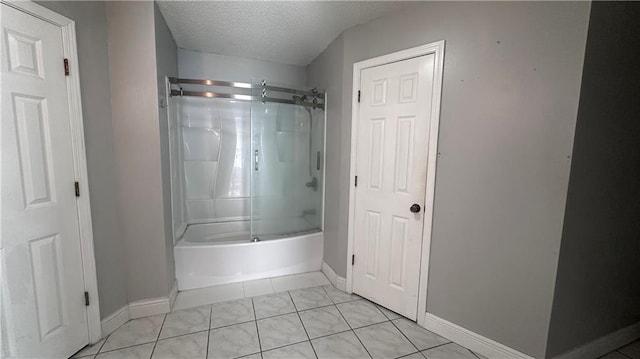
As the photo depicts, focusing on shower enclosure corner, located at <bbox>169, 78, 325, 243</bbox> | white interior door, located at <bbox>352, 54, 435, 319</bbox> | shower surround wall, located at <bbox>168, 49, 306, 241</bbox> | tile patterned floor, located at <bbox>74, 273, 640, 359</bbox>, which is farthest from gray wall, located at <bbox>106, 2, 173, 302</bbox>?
white interior door, located at <bbox>352, 54, 435, 319</bbox>

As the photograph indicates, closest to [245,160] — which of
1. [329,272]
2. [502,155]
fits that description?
[329,272]

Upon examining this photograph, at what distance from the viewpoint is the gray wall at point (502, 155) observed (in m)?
1.27

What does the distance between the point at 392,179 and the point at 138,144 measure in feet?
6.17

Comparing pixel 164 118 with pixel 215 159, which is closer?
pixel 164 118

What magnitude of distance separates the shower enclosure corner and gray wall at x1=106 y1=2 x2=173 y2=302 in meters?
0.47

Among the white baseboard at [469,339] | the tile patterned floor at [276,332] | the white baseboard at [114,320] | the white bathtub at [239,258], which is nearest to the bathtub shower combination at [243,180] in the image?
the white bathtub at [239,258]

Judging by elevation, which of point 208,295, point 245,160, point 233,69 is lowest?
point 208,295

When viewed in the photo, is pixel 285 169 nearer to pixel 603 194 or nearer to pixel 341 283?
pixel 341 283

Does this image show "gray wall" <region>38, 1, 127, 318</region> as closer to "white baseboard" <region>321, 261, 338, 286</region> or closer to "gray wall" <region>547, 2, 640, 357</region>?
"white baseboard" <region>321, 261, 338, 286</region>

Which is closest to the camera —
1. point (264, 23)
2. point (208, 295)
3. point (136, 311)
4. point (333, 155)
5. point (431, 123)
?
point (431, 123)

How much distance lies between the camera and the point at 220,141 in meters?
3.09

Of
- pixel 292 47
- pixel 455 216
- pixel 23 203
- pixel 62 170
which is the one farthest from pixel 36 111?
pixel 455 216

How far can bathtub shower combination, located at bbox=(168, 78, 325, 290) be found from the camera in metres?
2.36

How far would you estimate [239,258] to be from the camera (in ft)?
7.90
